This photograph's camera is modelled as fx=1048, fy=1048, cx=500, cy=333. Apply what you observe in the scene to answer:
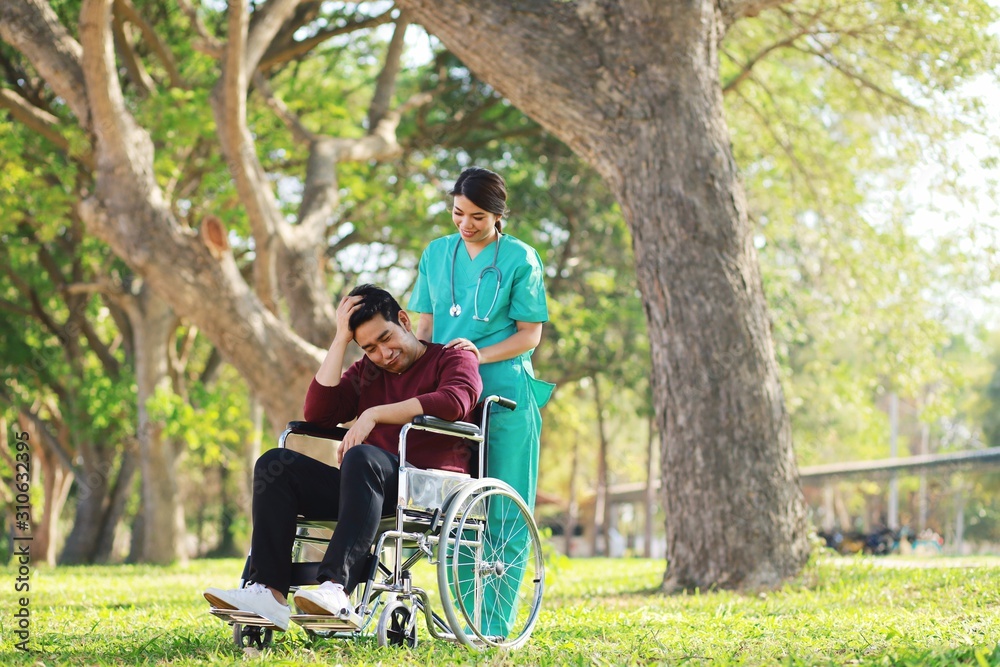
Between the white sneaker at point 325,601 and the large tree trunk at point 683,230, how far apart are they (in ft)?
10.7

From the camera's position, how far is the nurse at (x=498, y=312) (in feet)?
13.4

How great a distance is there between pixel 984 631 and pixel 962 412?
37.3m

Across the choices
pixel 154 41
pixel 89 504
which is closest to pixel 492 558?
pixel 154 41

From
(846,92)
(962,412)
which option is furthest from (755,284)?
(962,412)

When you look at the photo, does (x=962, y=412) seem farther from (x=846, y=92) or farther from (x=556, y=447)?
(x=846, y=92)

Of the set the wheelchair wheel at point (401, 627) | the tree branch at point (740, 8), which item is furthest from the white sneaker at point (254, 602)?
the tree branch at point (740, 8)

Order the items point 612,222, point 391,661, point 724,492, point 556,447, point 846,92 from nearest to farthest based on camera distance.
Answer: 1. point 391,661
2. point 724,492
3. point 846,92
4. point 612,222
5. point 556,447

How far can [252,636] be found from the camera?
355cm

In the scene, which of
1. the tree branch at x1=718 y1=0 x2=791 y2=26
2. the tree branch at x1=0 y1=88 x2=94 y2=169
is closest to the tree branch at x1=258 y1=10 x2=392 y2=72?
the tree branch at x1=0 y1=88 x2=94 y2=169

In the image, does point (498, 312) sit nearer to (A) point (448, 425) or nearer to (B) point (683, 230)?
(A) point (448, 425)

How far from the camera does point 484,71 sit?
21.8ft

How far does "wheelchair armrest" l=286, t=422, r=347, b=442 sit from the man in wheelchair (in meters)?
0.03

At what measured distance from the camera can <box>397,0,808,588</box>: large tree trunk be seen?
19.7 feet

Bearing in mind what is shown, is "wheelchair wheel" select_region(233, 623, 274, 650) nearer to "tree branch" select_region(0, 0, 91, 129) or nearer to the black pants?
the black pants
